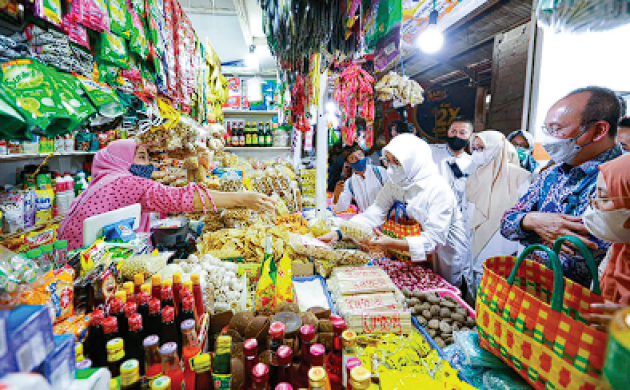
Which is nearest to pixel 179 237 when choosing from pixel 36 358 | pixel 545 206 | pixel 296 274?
pixel 296 274

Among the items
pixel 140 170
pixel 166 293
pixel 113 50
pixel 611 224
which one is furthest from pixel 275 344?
pixel 113 50

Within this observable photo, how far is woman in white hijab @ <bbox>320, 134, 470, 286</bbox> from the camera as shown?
2.38 meters

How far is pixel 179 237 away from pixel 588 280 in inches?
105

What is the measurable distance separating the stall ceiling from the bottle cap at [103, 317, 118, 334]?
16.1 ft

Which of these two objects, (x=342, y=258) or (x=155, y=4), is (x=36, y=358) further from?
(x=155, y=4)

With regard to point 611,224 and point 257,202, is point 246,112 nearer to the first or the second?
point 257,202

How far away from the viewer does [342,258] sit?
196cm

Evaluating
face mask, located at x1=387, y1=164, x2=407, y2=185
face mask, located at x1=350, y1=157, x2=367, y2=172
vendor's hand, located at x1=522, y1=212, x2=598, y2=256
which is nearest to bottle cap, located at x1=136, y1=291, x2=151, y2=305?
vendor's hand, located at x1=522, y1=212, x2=598, y2=256

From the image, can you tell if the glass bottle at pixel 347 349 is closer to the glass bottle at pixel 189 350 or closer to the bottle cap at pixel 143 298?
the glass bottle at pixel 189 350

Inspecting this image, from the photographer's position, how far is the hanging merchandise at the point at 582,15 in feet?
1.87

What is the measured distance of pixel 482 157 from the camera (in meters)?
3.12

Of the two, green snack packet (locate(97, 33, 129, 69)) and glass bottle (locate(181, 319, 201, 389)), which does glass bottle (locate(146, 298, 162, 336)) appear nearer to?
glass bottle (locate(181, 319, 201, 389))

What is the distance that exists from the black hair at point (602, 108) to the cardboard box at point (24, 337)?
6.14ft

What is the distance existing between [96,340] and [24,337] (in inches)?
30.3
